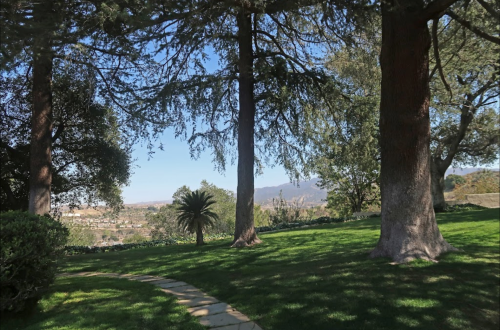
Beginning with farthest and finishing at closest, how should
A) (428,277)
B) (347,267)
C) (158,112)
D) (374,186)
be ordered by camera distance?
(374,186)
(158,112)
(347,267)
(428,277)

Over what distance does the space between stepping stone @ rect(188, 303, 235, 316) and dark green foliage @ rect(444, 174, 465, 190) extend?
23983 millimetres

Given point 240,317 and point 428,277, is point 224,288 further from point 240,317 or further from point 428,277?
point 428,277

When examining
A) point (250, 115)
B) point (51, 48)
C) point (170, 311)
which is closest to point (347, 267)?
point (170, 311)

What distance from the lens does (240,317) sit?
4027 millimetres

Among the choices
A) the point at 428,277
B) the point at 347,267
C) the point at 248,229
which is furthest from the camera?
the point at 248,229

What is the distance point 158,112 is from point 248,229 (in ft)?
14.8

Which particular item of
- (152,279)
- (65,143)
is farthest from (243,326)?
(65,143)

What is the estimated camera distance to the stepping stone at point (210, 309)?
14.2 feet

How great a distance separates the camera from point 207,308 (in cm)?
455

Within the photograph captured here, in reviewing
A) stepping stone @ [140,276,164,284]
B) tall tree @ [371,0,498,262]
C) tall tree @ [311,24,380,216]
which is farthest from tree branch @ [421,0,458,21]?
stepping stone @ [140,276,164,284]

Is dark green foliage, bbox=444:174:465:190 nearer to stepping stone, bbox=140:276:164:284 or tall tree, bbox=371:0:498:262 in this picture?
tall tree, bbox=371:0:498:262

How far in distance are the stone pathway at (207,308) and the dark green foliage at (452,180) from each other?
23.6 meters

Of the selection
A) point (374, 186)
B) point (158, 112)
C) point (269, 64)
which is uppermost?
point (269, 64)

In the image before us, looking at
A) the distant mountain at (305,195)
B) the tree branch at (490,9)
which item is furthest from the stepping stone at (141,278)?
the distant mountain at (305,195)
